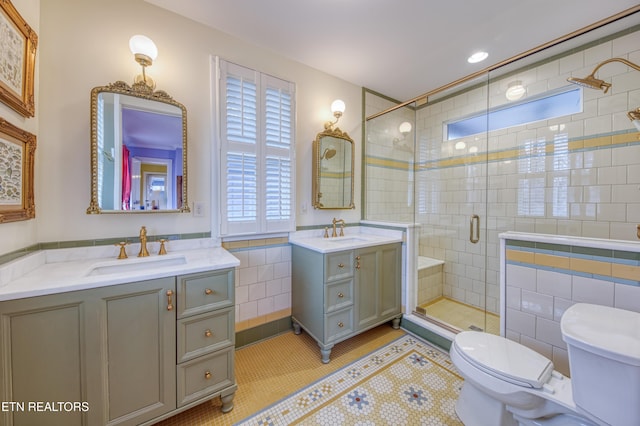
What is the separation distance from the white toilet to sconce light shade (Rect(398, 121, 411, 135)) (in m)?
2.16

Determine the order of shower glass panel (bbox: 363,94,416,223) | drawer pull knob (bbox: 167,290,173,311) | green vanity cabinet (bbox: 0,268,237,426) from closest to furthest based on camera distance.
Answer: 1. green vanity cabinet (bbox: 0,268,237,426)
2. drawer pull knob (bbox: 167,290,173,311)
3. shower glass panel (bbox: 363,94,416,223)

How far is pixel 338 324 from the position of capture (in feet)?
6.10

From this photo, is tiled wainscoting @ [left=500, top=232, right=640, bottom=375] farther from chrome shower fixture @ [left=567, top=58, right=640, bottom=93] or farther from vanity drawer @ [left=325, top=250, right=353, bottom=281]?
vanity drawer @ [left=325, top=250, right=353, bottom=281]

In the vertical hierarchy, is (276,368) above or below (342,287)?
below

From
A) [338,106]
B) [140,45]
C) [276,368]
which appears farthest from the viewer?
[338,106]

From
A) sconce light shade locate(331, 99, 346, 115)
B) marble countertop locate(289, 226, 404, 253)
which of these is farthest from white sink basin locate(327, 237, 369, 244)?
sconce light shade locate(331, 99, 346, 115)

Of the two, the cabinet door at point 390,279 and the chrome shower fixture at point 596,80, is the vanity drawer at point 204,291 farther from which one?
the chrome shower fixture at point 596,80

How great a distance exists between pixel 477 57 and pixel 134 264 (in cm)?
321

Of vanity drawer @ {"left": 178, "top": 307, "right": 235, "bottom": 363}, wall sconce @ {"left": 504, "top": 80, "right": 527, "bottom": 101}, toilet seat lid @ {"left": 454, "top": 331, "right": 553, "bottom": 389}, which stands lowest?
toilet seat lid @ {"left": 454, "top": 331, "right": 553, "bottom": 389}

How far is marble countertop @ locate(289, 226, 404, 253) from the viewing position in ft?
6.15

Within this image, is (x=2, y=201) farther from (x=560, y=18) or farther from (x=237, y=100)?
(x=560, y=18)

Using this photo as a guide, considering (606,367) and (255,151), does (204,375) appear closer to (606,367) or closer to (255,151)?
(255,151)

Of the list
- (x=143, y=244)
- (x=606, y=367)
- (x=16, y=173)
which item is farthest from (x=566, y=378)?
(x=16, y=173)

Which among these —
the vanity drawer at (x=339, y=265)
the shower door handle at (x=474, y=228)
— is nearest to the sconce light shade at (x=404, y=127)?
the shower door handle at (x=474, y=228)
